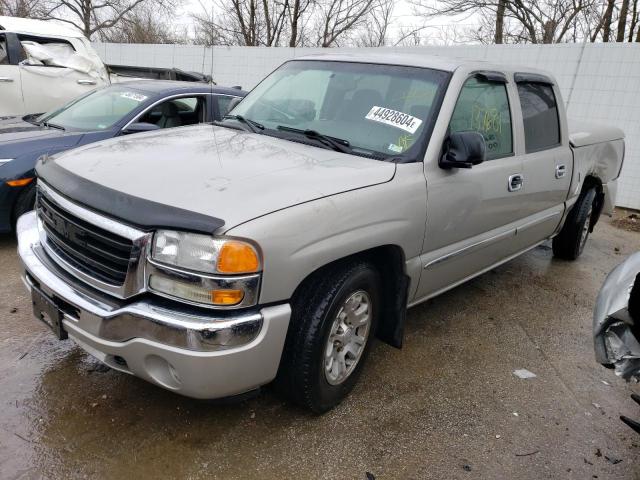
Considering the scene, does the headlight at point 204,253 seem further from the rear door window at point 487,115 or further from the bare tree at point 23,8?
the bare tree at point 23,8

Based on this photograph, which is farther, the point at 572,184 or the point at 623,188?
the point at 623,188

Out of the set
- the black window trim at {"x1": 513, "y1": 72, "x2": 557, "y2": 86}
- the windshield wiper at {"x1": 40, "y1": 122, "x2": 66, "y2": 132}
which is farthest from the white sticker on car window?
the black window trim at {"x1": 513, "y1": 72, "x2": 557, "y2": 86}

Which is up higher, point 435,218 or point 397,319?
point 435,218

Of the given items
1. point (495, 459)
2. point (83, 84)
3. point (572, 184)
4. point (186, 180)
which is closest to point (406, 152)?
point (186, 180)

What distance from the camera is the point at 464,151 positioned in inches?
118

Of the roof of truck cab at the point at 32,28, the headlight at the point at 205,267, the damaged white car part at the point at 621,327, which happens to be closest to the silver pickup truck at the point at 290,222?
the headlight at the point at 205,267

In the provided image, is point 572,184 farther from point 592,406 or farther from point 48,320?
point 48,320

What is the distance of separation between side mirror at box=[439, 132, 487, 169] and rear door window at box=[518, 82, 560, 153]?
121 cm

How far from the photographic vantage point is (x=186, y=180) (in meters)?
2.42

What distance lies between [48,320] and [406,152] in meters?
2.08

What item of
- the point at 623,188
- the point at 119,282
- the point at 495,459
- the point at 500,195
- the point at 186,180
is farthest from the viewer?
the point at 623,188

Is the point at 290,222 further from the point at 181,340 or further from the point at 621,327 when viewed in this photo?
the point at 621,327

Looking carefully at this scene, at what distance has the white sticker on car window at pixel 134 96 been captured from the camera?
5.36 m

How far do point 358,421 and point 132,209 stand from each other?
1.59 metres
